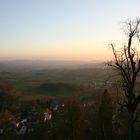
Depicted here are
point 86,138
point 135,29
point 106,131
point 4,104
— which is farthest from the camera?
point 4,104

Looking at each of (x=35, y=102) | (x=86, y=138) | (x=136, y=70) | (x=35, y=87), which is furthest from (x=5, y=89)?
(x=136, y=70)

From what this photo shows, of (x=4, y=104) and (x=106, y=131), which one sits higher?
(x=106, y=131)

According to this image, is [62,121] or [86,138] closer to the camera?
[62,121]

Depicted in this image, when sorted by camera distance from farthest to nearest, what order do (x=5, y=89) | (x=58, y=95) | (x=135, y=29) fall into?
(x=58, y=95) < (x=5, y=89) < (x=135, y=29)

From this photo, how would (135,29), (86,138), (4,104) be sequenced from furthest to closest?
(4,104) → (86,138) → (135,29)

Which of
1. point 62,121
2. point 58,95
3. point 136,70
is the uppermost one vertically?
point 136,70

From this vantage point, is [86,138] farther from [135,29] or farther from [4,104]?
[4,104]

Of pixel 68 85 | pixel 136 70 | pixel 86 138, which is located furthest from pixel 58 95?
pixel 136 70

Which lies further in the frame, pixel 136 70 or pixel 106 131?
pixel 106 131

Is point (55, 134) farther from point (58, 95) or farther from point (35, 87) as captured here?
point (35, 87)
